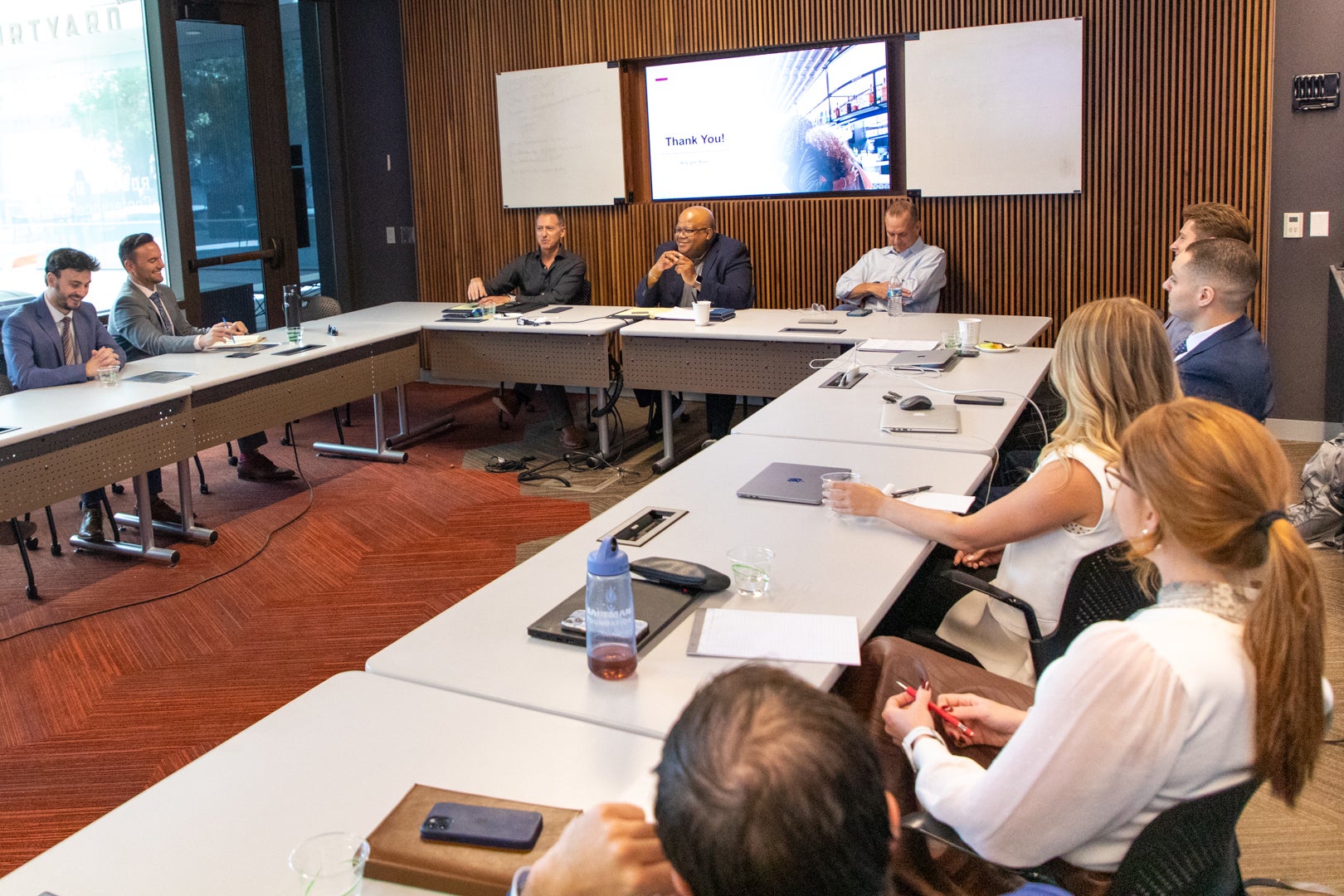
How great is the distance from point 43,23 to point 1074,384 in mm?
6479

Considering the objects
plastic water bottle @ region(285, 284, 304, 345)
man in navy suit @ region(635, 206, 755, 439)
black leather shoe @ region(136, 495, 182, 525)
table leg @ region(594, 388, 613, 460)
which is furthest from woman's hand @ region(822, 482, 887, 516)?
plastic water bottle @ region(285, 284, 304, 345)

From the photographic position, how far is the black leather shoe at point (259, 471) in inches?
244

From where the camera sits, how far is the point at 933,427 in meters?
3.64

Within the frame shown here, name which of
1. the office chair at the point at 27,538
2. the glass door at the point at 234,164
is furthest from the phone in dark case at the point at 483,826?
the glass door at the point at 234,164

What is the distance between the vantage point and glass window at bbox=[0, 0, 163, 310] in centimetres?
641

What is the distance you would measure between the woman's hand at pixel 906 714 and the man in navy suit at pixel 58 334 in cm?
421

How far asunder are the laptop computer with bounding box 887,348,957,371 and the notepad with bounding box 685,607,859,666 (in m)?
2.62

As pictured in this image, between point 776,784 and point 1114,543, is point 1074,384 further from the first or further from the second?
point 776,784

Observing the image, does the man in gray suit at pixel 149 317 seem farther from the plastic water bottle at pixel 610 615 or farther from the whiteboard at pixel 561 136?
the plastic water bottle at pixel 610 615

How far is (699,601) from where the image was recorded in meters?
2.32

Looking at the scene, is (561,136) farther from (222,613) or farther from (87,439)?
(222,613)

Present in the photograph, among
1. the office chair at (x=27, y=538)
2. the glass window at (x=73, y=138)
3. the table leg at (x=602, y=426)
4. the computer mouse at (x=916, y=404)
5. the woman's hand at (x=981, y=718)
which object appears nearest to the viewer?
the woman's hand at (x=981, y=718)

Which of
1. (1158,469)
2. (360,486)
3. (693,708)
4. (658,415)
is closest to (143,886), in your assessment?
(693,708)

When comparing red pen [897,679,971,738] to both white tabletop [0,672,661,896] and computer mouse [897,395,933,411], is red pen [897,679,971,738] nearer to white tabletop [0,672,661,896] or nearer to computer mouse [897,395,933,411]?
white tabletop [0,672,661,896]
